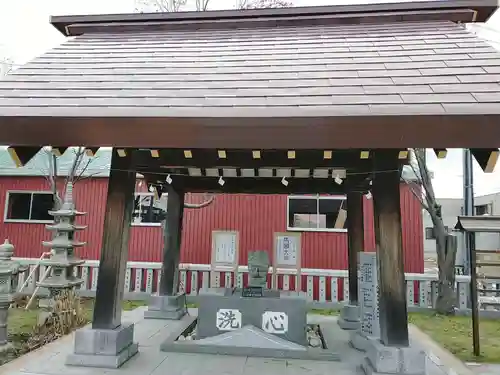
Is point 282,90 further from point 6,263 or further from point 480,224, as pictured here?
point 6,263

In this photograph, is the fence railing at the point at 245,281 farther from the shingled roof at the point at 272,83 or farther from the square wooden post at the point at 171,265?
the shingled roof at the point at 272,83

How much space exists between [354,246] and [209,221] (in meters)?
5.38

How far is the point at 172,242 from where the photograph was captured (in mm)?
6832

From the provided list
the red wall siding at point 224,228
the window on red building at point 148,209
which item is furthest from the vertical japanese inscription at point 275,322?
the window on red building at point 148,209

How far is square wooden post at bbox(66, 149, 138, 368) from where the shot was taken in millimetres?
4047

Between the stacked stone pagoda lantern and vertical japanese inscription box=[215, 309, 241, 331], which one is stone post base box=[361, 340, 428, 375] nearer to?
vertical japanese inscription box=[215, 309, 241, 331]

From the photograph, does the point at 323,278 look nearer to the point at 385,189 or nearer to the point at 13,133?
the point at 385,189

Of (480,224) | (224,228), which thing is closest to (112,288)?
(480,224)

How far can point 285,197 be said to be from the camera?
10500 millimetres

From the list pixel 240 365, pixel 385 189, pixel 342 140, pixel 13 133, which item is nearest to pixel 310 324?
pixel 240 365

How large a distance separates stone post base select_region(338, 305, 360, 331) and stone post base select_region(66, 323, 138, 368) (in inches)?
146

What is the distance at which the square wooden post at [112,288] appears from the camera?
159 inches

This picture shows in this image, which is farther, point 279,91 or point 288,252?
point 288,252

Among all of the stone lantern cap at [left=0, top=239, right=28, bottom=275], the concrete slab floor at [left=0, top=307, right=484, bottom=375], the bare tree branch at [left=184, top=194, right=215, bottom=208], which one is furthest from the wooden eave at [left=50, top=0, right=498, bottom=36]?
the bare tree branch at [left=184, top=194, right=215, bottom=208]
